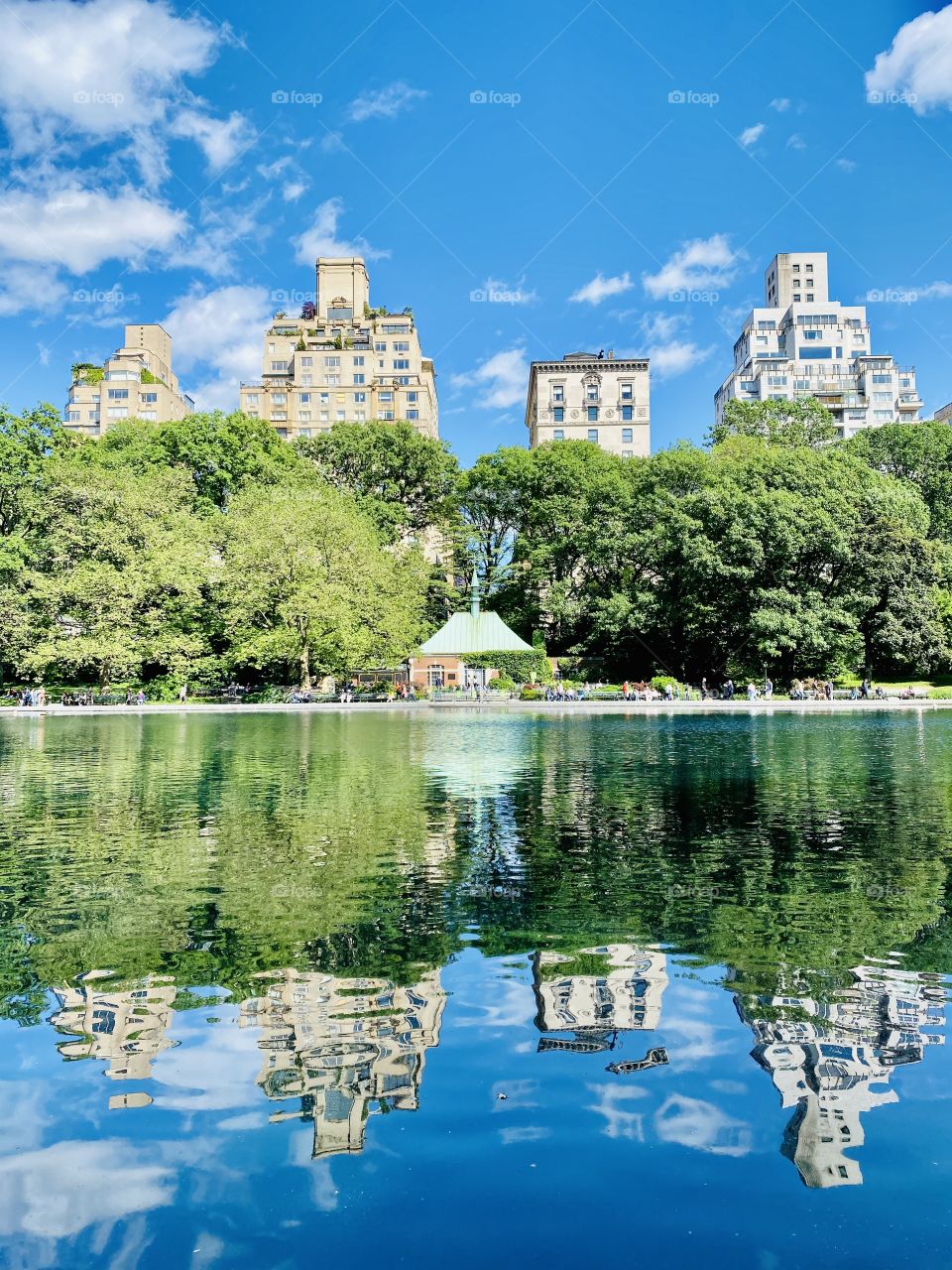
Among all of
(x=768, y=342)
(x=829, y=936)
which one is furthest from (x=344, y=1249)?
(x=768, y=342)

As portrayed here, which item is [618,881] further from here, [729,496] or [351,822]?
[729,496]

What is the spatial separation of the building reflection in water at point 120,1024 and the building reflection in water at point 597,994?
8.63ft

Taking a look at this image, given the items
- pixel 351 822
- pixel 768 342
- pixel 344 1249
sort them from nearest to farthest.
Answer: pixel 344 1249 → pixel 351 822 → pixel 768 342

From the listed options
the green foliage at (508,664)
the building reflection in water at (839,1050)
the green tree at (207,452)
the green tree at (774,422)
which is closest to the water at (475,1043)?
the building reflection in water at (839,1050)

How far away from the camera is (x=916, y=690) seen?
205ft

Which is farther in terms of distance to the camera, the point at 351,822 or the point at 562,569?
the point at 562,569

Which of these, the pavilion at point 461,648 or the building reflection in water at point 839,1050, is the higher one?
the pavilion at point 461,648

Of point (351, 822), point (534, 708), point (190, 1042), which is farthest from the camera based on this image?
point (534, 708)

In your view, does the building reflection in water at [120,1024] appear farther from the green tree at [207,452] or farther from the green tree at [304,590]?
the green tree at [207,452]

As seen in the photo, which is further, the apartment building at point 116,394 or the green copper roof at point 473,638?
the apartment building at point 116,394

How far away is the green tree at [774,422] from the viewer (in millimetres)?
85688

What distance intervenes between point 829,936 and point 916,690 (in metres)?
59.4

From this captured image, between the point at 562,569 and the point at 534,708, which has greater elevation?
the point at 562,569

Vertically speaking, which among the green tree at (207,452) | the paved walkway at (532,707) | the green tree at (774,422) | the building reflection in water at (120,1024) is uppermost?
the green tree at (774,422)
